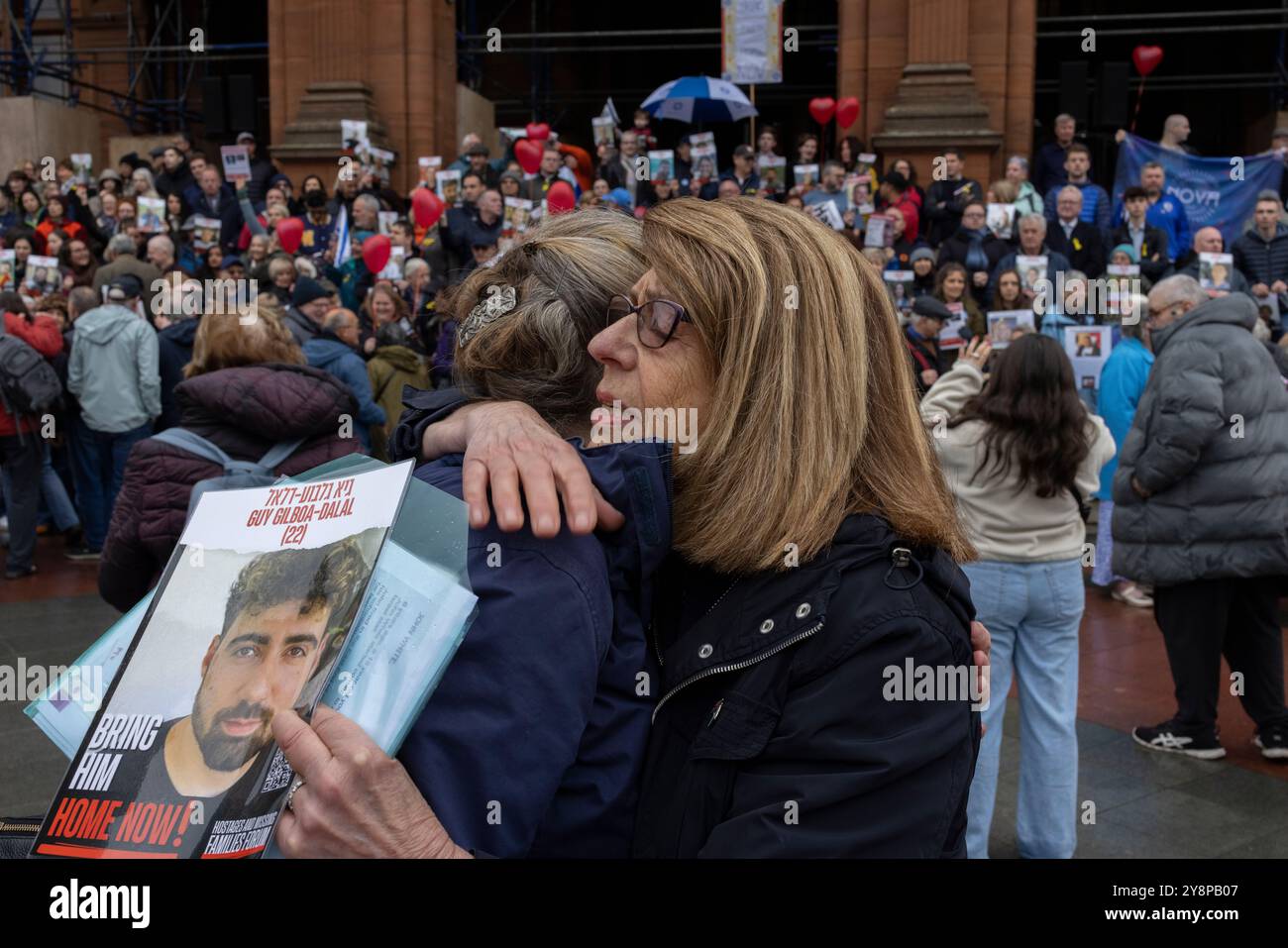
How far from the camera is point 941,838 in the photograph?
148cm

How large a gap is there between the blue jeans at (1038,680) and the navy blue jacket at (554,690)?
10.7 feet

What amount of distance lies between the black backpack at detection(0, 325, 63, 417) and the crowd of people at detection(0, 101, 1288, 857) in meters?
0.03

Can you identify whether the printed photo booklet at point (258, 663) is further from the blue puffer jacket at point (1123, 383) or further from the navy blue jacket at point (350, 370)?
the blue puffer jacket at point (1123, 383)

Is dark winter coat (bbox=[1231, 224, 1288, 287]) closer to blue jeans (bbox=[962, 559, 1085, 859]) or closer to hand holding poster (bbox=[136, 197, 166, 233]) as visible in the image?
blue jeans (bbox=[962, 559, 1085, 859])

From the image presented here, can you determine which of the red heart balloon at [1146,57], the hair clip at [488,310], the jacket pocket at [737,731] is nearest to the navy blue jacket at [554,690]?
the jacket pocket at [737,731]

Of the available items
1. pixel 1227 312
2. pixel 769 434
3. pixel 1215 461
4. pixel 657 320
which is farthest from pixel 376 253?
pixel 769 434

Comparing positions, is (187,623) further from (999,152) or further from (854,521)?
(999,152)

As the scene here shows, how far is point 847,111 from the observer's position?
53.6 ft

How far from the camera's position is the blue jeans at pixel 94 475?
10.4 m

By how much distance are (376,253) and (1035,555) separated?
947cm
